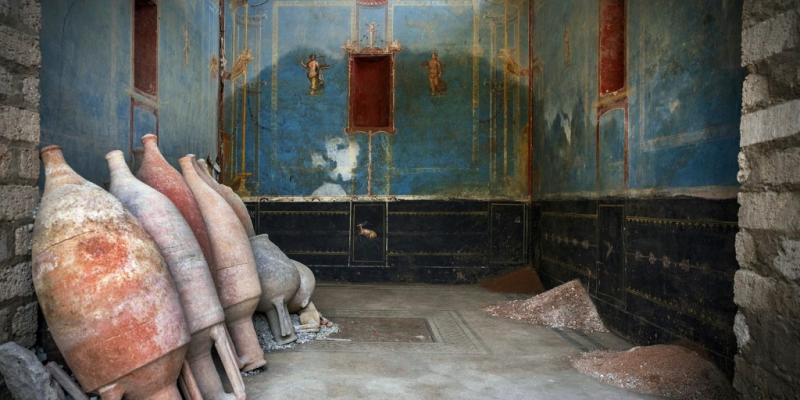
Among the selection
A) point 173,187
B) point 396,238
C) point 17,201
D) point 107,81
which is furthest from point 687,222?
point 107,81

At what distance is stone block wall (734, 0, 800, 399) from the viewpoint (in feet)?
8.70

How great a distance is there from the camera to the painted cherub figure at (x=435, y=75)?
27.9ft

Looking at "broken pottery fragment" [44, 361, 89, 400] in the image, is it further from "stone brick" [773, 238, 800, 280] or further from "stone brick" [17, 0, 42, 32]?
"stone brick" [773, 238, 800, 280]

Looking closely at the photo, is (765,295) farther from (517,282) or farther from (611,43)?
(517,282)

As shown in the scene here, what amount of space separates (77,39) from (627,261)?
16.8 ft

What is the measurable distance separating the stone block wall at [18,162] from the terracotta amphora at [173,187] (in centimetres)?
75

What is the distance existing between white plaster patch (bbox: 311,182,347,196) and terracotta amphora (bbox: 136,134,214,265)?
15.0ft

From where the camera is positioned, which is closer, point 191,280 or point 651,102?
point 191,280

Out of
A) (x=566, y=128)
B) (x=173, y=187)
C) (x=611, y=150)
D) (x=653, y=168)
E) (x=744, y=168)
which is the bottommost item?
(x=173, y=187)

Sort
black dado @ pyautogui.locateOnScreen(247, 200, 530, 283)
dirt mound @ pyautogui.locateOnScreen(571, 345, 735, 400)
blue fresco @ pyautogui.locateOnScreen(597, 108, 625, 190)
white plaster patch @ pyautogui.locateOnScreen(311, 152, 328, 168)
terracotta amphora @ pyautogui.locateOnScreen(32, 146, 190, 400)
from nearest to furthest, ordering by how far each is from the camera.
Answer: terracotta amphora @ pyautogui.locateOnScreen(32, 146, 190, 400), dirt mound @ pyautogui.locateOnScreen(571, 345, 735, 400), blue fresco @ pyautogui.locateOnScreen(597, 108, 625, 190), black dado @ pyautogui.locateOnScreen(247, 200, 530, 283), white plaster patch @ pyautogui.locateOnScreen(311, 152, 328, 168)

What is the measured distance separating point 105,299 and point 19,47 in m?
1.55

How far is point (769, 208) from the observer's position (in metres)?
2.82

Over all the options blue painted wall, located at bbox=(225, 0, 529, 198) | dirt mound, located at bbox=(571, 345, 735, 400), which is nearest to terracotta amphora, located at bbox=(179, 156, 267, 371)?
dirt mound, located at bbox=(571, 345, 735, 400)

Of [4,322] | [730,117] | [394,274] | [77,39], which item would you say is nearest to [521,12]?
[394,274]
